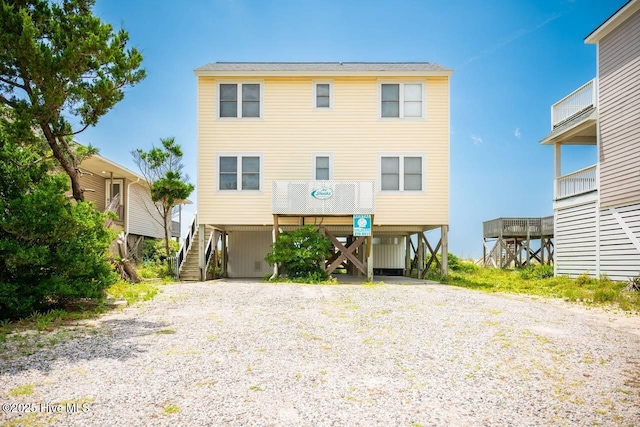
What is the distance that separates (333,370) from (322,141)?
12.4 meters

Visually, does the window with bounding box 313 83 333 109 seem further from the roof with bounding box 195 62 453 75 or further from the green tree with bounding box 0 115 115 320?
the green tree with bounding box 0 115 115 320

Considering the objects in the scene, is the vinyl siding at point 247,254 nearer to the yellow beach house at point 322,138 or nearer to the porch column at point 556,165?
the yellow beach house at point 322,138

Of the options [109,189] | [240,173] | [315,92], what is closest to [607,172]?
[315,92]

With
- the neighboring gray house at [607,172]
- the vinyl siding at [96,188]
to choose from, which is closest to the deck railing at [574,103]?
the neighboring gray house at [607,172]

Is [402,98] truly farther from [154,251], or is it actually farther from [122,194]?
[154,251]

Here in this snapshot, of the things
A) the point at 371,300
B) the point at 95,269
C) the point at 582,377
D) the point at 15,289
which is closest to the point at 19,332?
the point at 15,289

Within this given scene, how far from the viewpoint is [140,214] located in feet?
85.4

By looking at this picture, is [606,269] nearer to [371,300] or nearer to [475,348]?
[371,300]

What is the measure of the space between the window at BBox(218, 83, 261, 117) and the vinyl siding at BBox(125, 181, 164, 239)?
32.1 ft

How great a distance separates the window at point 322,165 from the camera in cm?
1695

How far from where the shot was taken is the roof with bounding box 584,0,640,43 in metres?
14.2

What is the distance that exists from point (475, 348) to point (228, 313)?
466 centimetres

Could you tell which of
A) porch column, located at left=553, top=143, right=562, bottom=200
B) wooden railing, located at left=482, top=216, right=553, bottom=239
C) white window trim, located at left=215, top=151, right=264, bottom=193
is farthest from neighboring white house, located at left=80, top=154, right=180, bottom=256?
wooden railing, located at left=482, top=216, right=553, bottom=239

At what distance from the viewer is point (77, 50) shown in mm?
7840
